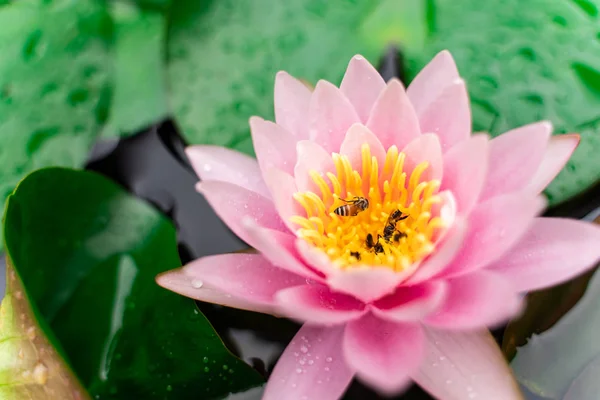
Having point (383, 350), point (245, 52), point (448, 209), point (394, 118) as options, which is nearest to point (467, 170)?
point (448, 209)

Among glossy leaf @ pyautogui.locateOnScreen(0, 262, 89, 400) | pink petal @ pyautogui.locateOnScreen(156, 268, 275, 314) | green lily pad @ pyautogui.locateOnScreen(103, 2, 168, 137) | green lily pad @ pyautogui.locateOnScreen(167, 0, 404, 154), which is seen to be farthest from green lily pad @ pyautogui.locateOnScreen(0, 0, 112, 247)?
pink petal @ pyautogui.locateOnScreen(156, 268, 275, 314)

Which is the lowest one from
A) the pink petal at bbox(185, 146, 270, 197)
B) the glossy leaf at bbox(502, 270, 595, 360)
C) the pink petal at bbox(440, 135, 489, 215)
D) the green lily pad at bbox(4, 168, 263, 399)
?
the green lily pad at bbox(4, 168, 263, 399)

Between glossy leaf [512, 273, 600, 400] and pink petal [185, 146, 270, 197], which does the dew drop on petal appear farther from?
glossy leaf [512, 273, 600, 400]

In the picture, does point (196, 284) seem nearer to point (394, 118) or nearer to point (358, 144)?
point (358, 144)

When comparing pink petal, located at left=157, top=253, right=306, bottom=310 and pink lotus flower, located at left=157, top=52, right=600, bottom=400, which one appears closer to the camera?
pink lotus flower, located at left=157, top=52, right=600, bottom=400

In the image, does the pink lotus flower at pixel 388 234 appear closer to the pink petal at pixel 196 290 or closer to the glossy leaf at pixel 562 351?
the pink petal at pixel 196 290
